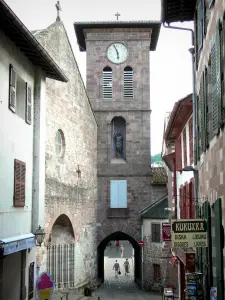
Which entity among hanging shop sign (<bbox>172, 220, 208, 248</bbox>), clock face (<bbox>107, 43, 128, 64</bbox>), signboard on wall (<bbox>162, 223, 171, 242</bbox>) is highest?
clock face (<bbox>107, 43, 128, 64</bbox>)

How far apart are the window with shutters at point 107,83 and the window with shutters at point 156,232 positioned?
8528mm

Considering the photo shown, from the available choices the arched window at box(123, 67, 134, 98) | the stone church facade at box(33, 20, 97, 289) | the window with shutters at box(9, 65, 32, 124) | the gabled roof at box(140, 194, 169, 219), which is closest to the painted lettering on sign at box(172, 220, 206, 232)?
the window with shutters at box(9, 65, 32, 124)

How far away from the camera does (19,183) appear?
41.3ft

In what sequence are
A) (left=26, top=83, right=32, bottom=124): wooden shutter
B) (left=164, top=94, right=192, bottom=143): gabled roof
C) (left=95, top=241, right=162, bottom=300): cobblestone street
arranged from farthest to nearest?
1. (left=95, top=241, right=162, bottom=300): cobblestone street
2. (left=164, top=94, right=192, bottom=143): gabled roof
3. (left=26, top=83, right=32, bottom=124): wooden shutter

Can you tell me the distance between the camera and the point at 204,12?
33.8 feet

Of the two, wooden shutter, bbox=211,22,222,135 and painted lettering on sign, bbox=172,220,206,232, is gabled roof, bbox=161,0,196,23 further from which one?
painted lettering on sign, bbox=172,220,206,232

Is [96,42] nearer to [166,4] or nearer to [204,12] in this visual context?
[166,4]

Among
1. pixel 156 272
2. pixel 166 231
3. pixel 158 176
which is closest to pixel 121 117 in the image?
pixel 158 176

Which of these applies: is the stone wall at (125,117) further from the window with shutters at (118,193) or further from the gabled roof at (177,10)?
the gabled roof at (177,10)

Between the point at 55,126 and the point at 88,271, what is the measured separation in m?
8.98

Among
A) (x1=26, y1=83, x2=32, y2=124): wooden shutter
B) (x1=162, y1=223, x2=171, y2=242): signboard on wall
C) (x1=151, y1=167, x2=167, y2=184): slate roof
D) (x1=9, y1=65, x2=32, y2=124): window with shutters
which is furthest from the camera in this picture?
(x1=151, y1=167, x2=167, y2=184): slate roof

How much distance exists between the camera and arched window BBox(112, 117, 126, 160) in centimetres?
3070

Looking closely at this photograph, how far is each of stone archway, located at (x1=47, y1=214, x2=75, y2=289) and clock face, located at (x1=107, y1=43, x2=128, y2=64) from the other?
13.3 m

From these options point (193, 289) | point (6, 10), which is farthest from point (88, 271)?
point (6, 10)
